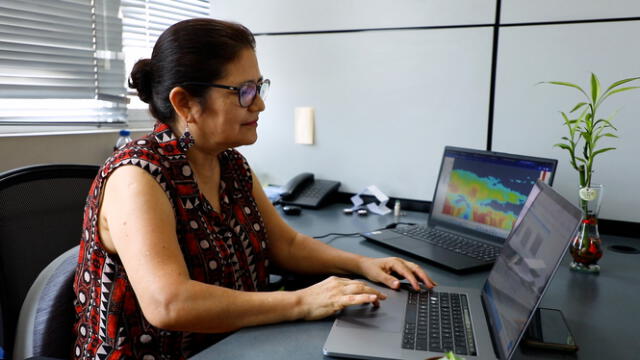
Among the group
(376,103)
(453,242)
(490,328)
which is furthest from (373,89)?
(490,328)

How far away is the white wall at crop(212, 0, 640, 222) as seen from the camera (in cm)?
151

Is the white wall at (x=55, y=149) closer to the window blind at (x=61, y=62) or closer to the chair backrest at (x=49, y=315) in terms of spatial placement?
the window blind at (x=61, y=62)

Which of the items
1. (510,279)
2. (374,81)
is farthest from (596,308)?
(374,81)

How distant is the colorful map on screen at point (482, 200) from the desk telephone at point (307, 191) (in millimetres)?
498

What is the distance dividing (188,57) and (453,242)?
88cm

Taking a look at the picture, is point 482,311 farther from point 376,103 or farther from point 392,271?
point 376,103

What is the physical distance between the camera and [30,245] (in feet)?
3.46

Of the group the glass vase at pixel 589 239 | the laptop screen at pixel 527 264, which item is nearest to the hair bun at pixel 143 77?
the laptop screen at pixel 527 264

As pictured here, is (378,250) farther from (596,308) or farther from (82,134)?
(82,134)

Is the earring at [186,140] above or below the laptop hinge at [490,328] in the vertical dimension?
above

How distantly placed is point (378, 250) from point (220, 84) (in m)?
0.65

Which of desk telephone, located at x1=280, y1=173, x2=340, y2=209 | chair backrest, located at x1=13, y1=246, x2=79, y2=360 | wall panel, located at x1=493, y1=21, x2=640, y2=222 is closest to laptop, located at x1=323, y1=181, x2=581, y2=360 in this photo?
chair backrest, located at x1=13, y1=246, x2=79, y2=360

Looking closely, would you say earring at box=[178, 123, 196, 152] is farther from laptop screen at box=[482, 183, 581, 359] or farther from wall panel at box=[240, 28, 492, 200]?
wall panel at box=[240, 28, 492, 200]

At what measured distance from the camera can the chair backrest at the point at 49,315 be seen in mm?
951
